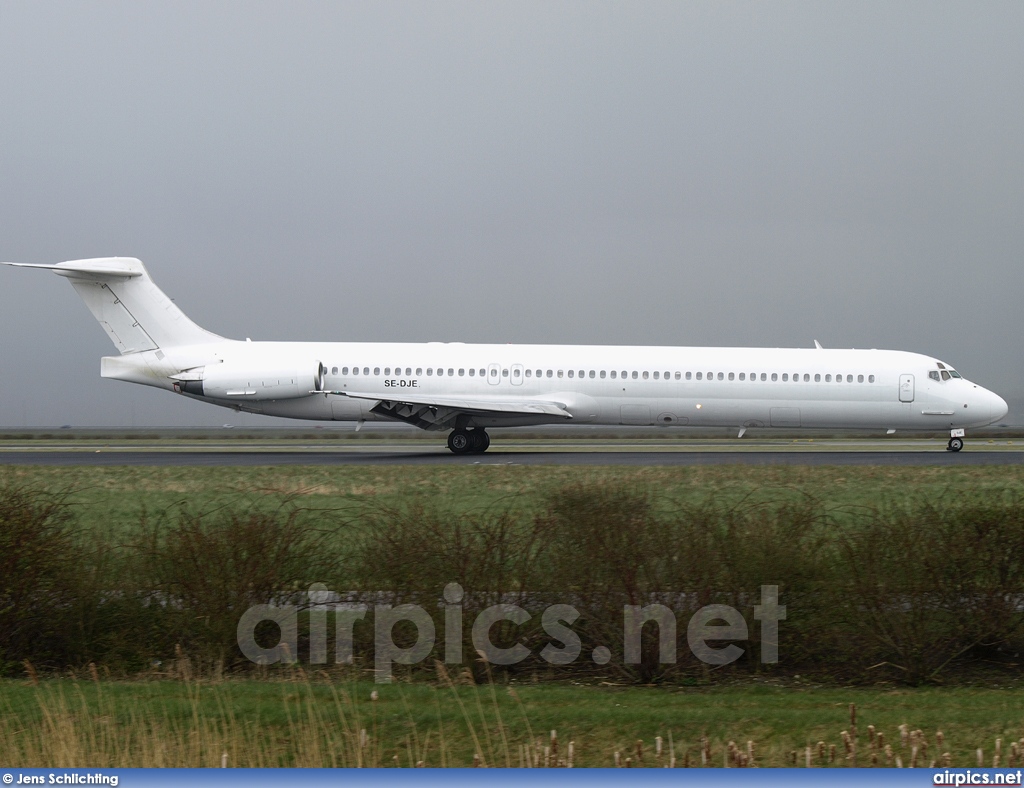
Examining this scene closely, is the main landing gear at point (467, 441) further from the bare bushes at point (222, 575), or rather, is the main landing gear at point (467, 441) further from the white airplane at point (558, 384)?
the bare bushes at point (222, 575)

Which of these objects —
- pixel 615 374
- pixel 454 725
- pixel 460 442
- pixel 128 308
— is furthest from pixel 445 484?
pixel 128 308

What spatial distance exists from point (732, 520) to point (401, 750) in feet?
13.8

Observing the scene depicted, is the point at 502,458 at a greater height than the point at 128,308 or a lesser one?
lesser

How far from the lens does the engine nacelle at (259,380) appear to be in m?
29.6

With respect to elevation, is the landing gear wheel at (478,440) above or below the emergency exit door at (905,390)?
below

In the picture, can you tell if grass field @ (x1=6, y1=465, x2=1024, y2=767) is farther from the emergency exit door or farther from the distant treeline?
the emergency exit door

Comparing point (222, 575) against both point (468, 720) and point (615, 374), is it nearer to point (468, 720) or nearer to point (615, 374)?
point (468, 720)

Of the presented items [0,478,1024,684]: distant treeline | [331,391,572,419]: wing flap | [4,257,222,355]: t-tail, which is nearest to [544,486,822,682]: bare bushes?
[0,478,1024,684]: distant treeline

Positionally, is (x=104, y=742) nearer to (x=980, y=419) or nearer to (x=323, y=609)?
(x=323, y=609)

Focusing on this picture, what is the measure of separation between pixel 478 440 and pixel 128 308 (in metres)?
11.4

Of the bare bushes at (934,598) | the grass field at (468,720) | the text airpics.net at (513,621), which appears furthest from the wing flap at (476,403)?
the bare bushes at (934,598)

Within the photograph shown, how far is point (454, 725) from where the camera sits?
22.7 ft

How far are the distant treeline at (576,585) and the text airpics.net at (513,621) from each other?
0.06 m

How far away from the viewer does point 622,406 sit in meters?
29.5
